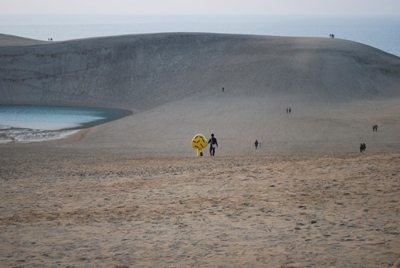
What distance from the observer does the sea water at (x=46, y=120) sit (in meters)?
37.8

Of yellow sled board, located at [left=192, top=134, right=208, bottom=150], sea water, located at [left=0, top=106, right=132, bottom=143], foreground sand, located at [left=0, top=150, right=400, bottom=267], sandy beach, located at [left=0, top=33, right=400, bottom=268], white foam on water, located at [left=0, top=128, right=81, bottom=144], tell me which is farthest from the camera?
sea water, located at [left=0, top=106, right=132, bottom=143]

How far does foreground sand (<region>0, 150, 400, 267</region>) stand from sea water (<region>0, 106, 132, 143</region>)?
879 inches

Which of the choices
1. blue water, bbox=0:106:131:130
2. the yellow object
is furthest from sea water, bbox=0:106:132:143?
the yellow object

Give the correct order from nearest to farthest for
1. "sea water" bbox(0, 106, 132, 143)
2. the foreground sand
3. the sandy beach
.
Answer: the foreground sand, the sandy beach, "sea water" bbox(0, 106, 132, 143)

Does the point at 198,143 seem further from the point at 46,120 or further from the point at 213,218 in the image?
the point at 46,120

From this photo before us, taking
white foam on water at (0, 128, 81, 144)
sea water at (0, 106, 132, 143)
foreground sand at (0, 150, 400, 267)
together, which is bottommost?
foreground sand at (0, 150, 400, 267)

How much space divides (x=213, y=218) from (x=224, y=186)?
113 inches

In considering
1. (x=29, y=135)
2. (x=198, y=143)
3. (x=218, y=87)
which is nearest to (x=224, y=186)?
(x=198, y=143)

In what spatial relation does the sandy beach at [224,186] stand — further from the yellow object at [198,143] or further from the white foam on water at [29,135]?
the white foam on water at [29,135]

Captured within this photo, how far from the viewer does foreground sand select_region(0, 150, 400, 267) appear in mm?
8336

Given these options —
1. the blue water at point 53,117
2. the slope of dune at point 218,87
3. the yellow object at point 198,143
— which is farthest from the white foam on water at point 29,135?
the yellow object at point 198,143

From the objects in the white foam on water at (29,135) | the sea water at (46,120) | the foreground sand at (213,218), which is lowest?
the foreground sand at (213,218)

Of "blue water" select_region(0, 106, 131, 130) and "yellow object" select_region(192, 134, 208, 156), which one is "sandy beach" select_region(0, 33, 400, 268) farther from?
"blue water" select_region(0, 106, 131, 130)

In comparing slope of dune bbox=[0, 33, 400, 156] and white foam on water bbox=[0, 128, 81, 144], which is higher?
slope of dune bbox=[0, 33, 400, 156]
